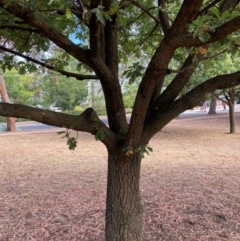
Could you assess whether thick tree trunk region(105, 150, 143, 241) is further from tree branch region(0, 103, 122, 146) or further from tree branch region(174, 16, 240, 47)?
tree branch region(174, 16, 240, 47)

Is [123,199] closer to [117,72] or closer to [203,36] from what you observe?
[117,72]

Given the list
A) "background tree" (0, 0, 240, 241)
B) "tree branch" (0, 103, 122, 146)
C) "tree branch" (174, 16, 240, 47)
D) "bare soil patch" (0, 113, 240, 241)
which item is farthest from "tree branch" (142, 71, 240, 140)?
"bare soil patch" (0, 113, 240, 241)

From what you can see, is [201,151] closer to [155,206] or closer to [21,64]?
[155,206]

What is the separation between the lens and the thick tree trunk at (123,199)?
8.63 feet

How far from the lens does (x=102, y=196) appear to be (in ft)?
16.6

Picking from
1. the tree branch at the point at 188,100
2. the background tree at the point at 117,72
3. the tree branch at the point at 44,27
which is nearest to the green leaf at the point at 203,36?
the background tree at the point at 117,72

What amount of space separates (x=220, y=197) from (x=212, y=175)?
5.05 ft

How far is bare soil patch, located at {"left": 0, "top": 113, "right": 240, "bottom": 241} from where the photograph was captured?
12.2ft

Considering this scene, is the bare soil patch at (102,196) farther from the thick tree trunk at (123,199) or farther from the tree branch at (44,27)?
the tree branch at (44,27)

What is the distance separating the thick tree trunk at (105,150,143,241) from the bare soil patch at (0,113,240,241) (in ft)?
2.71

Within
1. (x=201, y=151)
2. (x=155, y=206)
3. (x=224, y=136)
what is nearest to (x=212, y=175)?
(x=155, y=206)

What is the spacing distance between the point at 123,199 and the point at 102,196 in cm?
245

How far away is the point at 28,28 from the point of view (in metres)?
2.57

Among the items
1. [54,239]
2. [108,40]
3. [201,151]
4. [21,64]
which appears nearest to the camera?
[108,40]
